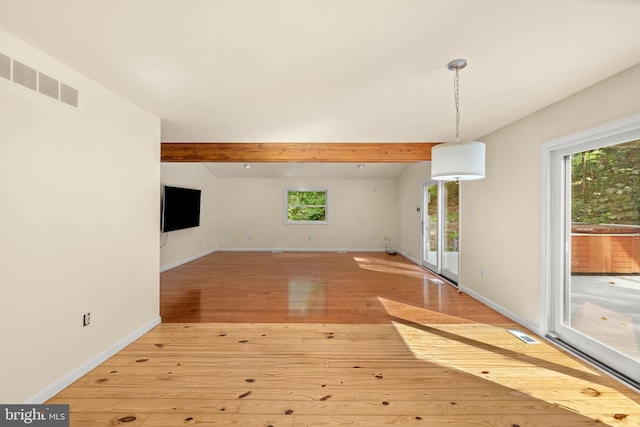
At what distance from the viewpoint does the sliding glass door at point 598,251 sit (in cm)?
224

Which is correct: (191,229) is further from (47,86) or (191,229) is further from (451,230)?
(451,230)

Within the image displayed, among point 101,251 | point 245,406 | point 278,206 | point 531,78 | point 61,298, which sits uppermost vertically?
point 531,78

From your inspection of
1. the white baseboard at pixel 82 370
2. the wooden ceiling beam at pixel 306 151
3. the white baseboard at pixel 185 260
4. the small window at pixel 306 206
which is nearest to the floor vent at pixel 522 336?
the wooden ceiling beam at pixel 306 151

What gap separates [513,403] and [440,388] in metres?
0.46

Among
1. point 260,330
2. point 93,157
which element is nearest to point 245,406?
point 260,330

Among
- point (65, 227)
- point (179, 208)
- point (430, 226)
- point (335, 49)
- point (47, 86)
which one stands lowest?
point (430, 226)

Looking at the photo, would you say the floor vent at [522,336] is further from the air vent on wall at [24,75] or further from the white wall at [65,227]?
the air vent on wall at [24,75]

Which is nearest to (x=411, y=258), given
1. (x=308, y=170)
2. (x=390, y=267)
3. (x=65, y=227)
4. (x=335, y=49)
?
(x=390, y=267)

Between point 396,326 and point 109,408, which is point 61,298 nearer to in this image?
point 109,408

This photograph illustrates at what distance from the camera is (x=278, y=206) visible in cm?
890

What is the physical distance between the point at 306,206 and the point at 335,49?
7.18m

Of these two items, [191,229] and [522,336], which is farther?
[191,229]

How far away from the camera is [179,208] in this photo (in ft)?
19.9

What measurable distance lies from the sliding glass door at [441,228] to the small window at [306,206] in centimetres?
334
